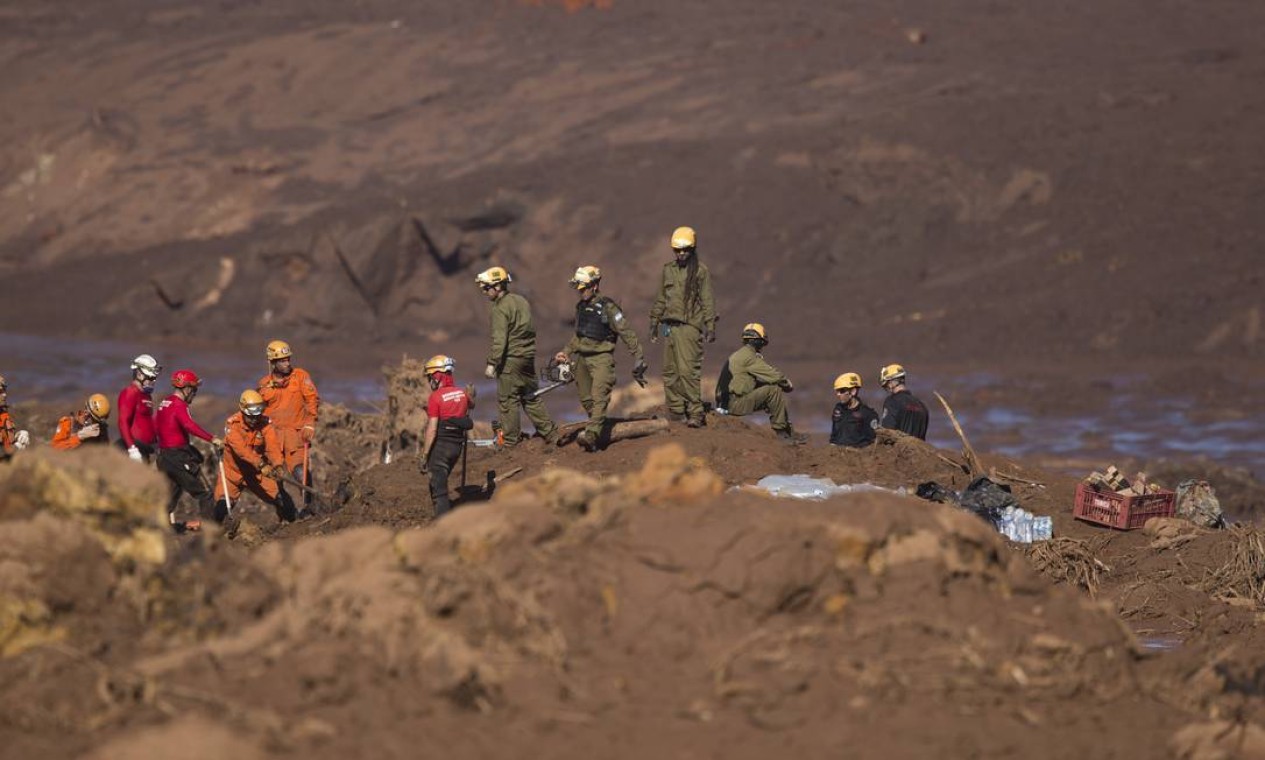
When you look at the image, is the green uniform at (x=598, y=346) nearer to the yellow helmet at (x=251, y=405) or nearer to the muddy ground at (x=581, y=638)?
the yellow helmet at (x=251, y=405)

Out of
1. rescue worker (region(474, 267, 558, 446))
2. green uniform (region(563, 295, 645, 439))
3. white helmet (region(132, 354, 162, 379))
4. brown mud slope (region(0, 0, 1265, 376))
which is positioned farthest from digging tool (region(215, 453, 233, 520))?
brown mud slope (region(0, 0, 1265, 376))

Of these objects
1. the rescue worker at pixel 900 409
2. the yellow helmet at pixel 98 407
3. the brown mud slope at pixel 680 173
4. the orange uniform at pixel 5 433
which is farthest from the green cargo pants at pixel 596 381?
the brown mud slope at pixel 680 173

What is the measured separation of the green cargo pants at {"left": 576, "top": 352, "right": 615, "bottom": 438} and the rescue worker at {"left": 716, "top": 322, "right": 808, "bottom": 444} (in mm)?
1525

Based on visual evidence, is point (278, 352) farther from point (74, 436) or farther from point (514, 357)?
point (514, 357)

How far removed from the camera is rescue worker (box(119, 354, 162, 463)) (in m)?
15.2

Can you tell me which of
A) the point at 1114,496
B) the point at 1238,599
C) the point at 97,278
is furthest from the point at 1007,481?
Result: the point at 97,278

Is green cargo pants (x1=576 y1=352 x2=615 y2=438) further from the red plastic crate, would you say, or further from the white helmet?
the red plastic crate

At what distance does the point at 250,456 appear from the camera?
1573 cm

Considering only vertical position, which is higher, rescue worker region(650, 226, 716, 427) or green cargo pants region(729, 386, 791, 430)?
rescue worker region(650, 226, 716, 427)

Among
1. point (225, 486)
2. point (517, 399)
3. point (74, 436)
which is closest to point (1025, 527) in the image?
point (517, 399)

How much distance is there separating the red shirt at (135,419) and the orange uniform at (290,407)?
1.17 m

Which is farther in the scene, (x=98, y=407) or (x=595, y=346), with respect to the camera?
(x=595, y=346)

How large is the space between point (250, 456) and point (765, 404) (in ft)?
16.0

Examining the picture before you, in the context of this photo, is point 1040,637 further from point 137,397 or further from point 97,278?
point 97,278
